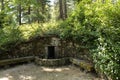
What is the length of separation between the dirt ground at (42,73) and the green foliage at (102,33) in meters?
1.07

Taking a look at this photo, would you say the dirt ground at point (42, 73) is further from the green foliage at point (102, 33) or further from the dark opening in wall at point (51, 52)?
the dark opening in wall at point (51, 52)

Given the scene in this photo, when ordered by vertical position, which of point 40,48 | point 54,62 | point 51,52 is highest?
point 40,48

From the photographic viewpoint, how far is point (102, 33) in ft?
21.3

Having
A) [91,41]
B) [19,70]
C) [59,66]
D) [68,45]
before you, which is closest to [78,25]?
[91,41]

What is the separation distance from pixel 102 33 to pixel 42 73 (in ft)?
10.9

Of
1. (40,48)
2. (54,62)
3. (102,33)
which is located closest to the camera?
(102,33)

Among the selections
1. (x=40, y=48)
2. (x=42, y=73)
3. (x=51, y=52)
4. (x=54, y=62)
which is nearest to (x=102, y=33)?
(x=42, y=73)

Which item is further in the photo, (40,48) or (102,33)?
(40,48)

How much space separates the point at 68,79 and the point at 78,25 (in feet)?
9.16

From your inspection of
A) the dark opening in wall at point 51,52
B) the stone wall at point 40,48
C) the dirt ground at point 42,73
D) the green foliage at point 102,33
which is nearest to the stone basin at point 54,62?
the dirt ground at point 42,73

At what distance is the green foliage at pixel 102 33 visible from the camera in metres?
5.37

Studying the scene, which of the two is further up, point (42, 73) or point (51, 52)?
point (51, 52)

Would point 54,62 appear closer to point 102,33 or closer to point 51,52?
point 51,52

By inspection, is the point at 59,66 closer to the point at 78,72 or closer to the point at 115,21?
the point at 78,72
